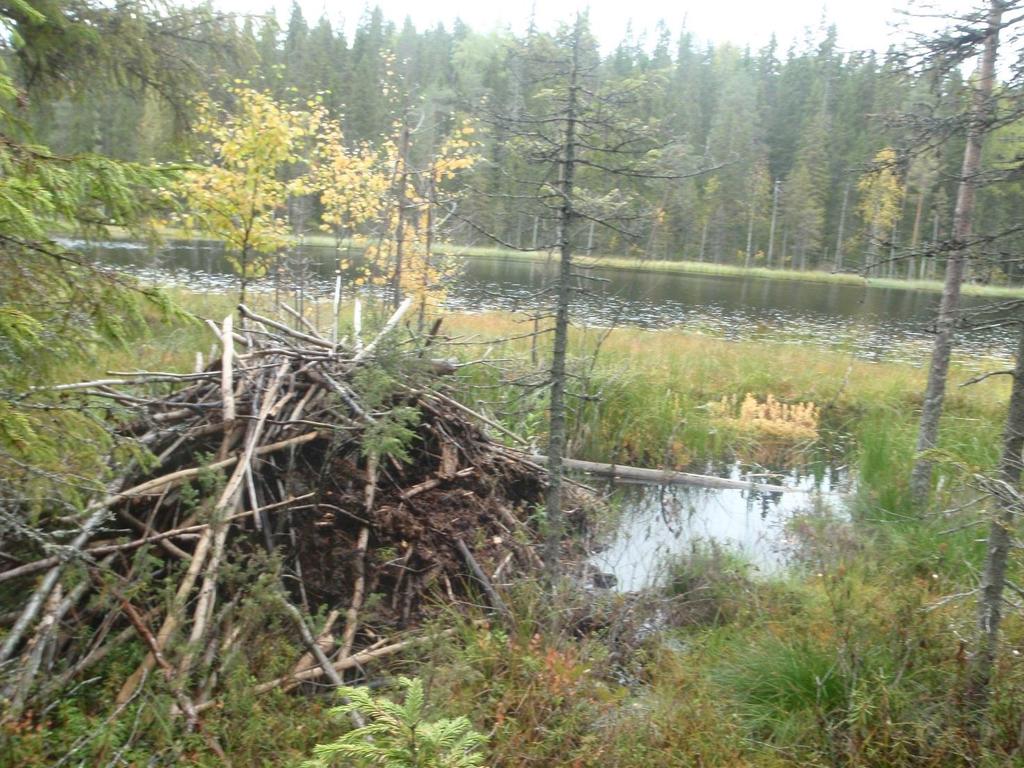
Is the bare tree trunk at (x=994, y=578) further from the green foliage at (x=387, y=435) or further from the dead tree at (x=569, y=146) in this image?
the green foliage at (x=387, y=435)

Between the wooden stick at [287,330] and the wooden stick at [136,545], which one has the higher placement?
the wooden stick at [287,330]

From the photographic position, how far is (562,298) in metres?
5.25

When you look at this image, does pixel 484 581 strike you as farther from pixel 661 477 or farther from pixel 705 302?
pixel 705 302

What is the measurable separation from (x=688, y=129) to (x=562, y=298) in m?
2.45

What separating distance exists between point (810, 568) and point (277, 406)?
476 centimetres

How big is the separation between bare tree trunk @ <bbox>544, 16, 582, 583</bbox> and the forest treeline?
0.15 m

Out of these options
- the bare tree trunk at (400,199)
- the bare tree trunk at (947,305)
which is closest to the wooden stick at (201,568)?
the bare tree trunk at (947,305)

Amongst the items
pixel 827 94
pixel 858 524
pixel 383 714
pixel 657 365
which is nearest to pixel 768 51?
pixel 827 94

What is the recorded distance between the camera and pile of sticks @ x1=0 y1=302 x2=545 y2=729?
3.96 metres

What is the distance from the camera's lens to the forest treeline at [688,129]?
5406 mm

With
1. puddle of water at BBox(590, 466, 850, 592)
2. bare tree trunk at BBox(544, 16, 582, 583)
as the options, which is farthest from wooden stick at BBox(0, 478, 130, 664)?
puddle of water at BBox(590, 466, 850, 592)

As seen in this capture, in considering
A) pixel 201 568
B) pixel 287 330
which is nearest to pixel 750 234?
pixel 287 330

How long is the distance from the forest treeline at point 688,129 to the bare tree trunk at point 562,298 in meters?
0.15

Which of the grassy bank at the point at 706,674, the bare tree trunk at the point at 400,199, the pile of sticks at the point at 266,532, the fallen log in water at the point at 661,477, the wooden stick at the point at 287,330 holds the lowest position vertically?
the fallen log in water at the point at 661,477
